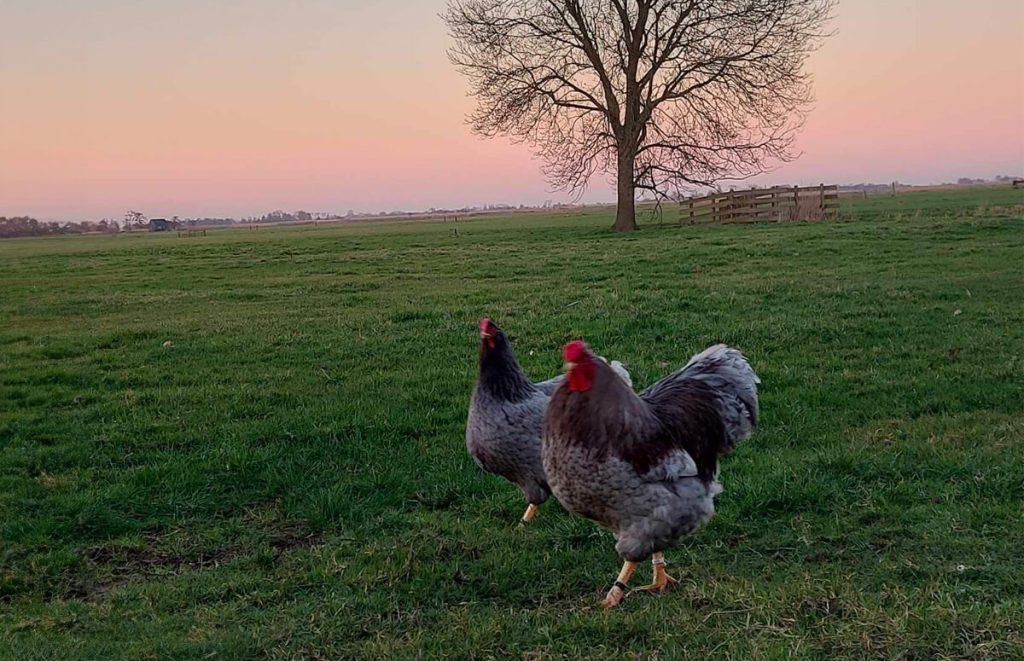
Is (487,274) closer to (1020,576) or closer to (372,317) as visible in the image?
(372,317)

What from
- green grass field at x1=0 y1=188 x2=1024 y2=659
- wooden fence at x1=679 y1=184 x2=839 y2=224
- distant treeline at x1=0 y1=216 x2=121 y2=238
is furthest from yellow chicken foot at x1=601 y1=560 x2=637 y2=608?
distant treeline at x1=0 y1=216 x2=121 y2=238

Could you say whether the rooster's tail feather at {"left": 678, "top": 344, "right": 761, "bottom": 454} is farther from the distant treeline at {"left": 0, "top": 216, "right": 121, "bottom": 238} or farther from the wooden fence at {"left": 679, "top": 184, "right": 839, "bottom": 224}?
the distant treeline at {"left": 0, "top": 216, "right": 121, "bottom": 238}

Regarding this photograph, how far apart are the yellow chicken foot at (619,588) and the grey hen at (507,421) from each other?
110 centimetres

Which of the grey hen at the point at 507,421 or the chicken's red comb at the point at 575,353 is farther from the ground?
the chicken's red comb at the point at 575,353

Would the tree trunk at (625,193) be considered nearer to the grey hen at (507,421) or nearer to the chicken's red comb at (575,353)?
the grey hen at (507,421)

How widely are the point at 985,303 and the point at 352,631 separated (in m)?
11.8

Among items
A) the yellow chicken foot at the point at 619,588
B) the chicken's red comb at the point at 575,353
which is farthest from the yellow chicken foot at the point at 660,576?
the chicken's red comb at the point at 575,353

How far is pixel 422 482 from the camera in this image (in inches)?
248

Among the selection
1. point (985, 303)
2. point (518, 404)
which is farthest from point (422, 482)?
point (985, 303)

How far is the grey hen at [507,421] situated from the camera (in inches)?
217

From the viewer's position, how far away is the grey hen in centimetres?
551

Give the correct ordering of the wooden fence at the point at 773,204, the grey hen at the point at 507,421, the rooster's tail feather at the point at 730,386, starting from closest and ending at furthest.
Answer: the rooster's tail feather at the point at 730,386, the grey hen at the point at 507,421, the wooden fence at the point at 773,204

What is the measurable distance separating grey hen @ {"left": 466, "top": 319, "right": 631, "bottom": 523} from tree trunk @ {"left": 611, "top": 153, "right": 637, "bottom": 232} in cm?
2834

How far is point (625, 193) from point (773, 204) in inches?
290
